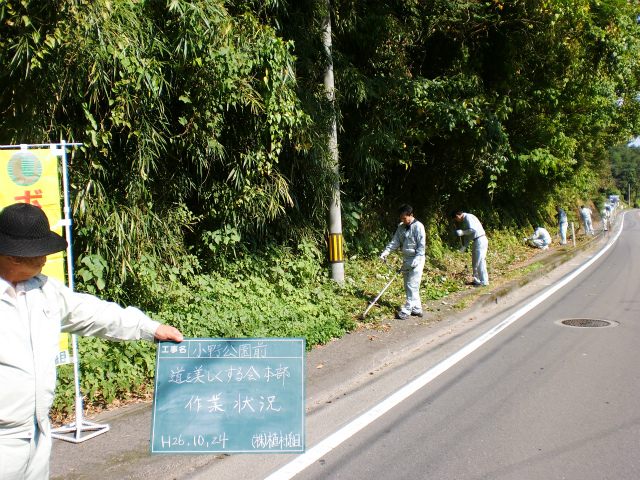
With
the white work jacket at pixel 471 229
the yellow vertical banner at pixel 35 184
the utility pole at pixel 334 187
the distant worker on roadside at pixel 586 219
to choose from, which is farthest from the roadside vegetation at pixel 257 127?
the distant worker on roadside at pixel 586 219

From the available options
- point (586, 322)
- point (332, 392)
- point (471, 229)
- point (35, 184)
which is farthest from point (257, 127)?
point (471, 229)

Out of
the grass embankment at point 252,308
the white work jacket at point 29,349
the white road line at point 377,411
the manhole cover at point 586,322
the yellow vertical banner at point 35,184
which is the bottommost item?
the white road line at point 377,411

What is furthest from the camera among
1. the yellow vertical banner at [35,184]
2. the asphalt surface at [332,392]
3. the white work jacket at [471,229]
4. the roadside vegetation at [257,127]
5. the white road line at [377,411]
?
the white work jacket at [471,229]

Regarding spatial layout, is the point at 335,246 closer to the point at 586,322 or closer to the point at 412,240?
the point at 412,240

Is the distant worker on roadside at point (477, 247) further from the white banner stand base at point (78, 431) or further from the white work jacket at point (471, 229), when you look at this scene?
the white banner stand base at point (78, 431)

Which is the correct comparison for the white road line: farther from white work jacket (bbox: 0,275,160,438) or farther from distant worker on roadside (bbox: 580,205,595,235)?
distant worker on roadside (bbox: 580,205,595,235)

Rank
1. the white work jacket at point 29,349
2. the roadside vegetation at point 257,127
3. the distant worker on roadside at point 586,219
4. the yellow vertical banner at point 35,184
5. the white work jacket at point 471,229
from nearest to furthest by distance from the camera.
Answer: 1. the white work jacket at point 29,349
2. the yellow vertical banner at point 35,184
3. the roadside vegetation at point 257,127
4. the white work jacket at point 471,229
5. the distant worker on roadside at point 586,219

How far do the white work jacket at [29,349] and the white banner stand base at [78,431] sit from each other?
2002 millimetres

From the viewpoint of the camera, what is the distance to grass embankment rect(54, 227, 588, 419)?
5078 millimetres

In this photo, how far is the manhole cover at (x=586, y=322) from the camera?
7.92 metres

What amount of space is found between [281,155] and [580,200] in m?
36.7

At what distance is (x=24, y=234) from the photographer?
232 centimetres

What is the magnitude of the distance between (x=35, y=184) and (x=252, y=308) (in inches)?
132

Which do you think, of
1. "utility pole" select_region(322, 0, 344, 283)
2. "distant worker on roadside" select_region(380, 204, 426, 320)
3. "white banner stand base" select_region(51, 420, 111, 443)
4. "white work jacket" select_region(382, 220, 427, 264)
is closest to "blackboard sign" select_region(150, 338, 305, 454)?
"white banner stand base" select_region(51, 420, 111, 443)
